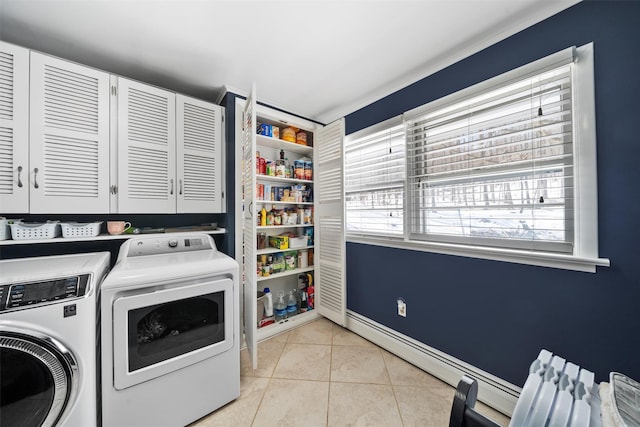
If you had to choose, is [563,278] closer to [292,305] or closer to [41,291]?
[292,305]

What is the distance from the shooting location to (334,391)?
154 centimetres

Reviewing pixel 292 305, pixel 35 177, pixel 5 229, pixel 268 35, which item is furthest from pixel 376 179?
pixel 5 229

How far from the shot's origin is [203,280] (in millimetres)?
1372

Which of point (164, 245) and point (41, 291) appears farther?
point (164, 245)

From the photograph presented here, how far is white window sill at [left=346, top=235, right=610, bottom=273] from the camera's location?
1113mm

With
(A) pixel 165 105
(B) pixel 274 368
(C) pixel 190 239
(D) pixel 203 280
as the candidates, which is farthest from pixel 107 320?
(A) pixel 165 105

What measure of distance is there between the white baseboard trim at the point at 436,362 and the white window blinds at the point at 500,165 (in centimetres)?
85

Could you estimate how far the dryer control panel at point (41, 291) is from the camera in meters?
0.92

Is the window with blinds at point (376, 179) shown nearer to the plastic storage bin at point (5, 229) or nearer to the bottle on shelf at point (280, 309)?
the bottle on shelf at point (280, 309)

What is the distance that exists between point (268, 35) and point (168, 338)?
1.94 m

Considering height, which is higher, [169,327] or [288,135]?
[288,135]

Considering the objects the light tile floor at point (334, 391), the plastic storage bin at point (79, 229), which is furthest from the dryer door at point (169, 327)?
the plastic storage bin at point (79, 229)

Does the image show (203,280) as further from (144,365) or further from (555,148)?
(555,148)

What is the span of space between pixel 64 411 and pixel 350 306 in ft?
6.62
